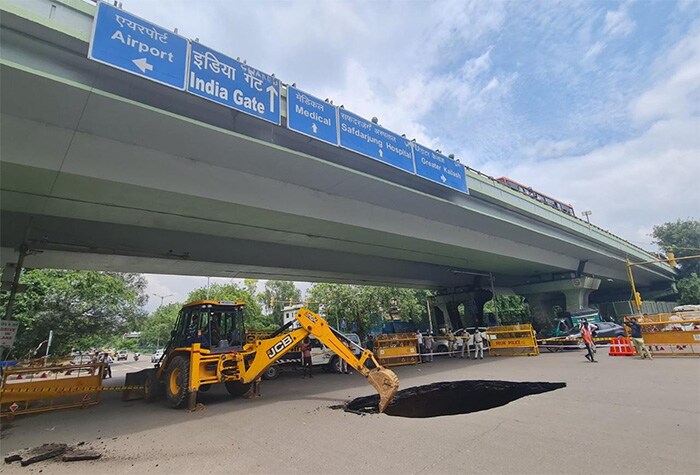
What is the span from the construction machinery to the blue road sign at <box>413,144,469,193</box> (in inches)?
235

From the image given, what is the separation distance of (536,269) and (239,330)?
23.0m

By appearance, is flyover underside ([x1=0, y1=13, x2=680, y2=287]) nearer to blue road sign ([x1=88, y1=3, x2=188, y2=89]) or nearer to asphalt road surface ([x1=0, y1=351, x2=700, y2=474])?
blue road sign ([x1=88, y1=3, x2=188, y2=89])

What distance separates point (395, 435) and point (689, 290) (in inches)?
2128

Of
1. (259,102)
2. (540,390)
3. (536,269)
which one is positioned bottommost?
(540,390)

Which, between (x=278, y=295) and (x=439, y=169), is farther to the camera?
(x=278, y=295)

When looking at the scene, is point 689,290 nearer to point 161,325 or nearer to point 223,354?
point 223,354

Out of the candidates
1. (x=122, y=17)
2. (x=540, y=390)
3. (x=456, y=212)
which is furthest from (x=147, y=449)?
(x=456, y=212)

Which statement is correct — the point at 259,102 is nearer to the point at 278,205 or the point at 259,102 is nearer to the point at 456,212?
the point at 278,205

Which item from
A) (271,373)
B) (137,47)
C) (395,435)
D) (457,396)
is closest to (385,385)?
(395,435)

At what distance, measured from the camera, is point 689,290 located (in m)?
42.3

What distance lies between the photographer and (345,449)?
5348 millimetres

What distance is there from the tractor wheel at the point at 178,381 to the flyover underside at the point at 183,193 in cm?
423

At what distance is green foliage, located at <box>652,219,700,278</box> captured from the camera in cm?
4609

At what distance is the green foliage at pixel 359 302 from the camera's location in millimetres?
36938
